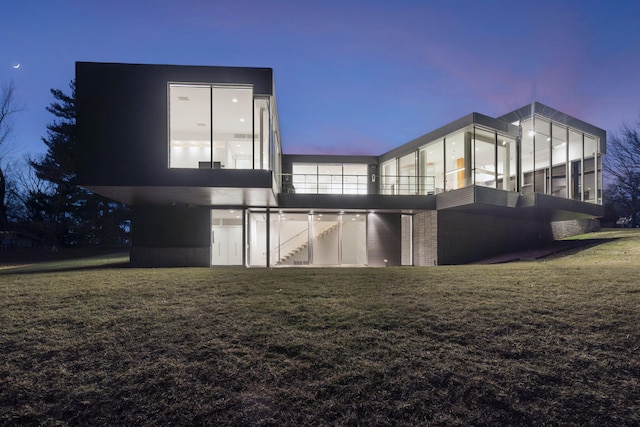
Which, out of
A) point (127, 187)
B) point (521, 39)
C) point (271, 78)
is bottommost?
point (127, 187)

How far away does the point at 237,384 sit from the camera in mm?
3502

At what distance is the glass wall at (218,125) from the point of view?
1088 cm

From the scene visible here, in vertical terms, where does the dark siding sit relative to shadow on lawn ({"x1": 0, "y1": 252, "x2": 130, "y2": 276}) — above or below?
above

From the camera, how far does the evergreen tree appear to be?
29609 millimetres

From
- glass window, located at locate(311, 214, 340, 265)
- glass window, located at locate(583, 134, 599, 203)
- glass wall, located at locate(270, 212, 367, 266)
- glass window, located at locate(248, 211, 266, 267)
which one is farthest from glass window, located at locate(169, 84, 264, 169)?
glass window, located at locate(583, 134, 599, 203)

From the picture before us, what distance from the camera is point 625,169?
96.8 feet

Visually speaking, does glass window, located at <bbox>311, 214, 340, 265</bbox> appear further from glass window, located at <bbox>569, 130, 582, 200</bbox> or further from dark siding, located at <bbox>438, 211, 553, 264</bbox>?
glass window, located at <bbox>569, 130, 582, 200</bbox>

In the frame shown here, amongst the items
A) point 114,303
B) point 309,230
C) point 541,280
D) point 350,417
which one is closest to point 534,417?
point 350,417

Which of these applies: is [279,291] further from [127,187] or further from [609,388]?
[127,187]

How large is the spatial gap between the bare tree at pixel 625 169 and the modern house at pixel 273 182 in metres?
15.3

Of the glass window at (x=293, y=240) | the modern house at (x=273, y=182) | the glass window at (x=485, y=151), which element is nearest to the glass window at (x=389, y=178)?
the modern house at (x=273, y=182)

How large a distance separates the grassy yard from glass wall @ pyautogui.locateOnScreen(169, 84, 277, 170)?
6.28 metres

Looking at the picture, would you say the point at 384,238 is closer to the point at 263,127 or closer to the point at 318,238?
the point at 318,238

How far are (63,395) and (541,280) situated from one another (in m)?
8.83
